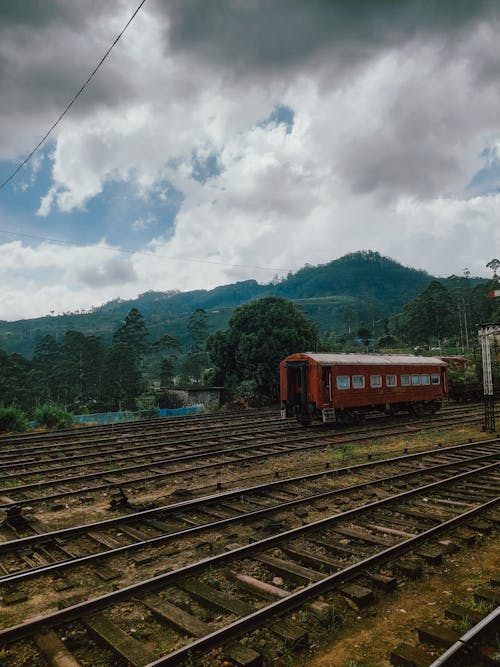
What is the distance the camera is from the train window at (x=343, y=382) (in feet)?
69.5

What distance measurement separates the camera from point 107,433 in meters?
21.8

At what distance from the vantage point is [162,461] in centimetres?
1383

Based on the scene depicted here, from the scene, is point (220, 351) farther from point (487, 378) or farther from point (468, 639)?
point (468, 639)

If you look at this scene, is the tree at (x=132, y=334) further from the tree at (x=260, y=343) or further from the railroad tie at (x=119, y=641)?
the railroad tie at (x=119, y=641)

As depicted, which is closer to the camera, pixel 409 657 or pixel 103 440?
pixel 409 657

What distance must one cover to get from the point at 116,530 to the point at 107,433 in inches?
571

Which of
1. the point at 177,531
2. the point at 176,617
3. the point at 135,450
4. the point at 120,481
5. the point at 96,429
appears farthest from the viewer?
the point at 96,429

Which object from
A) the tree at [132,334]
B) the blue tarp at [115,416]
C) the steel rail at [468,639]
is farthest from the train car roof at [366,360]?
the tree at [132,334]

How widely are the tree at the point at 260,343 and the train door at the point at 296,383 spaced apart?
15390 mm

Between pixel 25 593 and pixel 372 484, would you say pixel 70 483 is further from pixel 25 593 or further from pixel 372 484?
pixel 372 484

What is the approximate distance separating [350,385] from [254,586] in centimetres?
1664

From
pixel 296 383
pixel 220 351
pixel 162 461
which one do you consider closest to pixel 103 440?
pixel 162 461

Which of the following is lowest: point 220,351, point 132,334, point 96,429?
point 96,429

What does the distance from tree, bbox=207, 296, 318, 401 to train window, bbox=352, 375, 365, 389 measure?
653 inches
